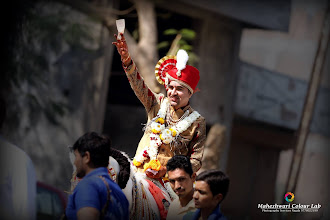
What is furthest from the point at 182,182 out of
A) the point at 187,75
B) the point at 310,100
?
the point at 310,100

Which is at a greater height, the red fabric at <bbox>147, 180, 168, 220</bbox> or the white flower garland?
the white flower garland

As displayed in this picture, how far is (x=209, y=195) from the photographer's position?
13.3 feet

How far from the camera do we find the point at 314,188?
17516 millimetres

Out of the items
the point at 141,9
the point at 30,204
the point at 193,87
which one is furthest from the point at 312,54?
the point at 30,204

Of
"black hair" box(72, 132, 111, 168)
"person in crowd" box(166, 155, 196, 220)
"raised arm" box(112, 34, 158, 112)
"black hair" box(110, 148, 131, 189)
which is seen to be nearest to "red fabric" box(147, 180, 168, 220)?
"person in crowd" box(166, 155, 196, 220)

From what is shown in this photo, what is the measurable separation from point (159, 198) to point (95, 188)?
1320 mm

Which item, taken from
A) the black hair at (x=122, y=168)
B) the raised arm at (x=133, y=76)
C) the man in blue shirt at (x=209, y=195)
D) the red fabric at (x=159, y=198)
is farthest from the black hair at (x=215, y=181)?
the raised arm at (x=133, y=76)

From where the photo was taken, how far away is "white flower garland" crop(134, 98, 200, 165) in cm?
508

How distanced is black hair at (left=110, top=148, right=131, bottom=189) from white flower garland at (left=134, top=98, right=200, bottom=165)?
54cm

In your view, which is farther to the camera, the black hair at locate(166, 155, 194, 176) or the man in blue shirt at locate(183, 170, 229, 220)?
the black hair at locate(166, 155, 194, 176)

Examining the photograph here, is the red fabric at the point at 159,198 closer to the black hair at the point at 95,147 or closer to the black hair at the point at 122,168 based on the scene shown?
the black hair at the point at 122,168

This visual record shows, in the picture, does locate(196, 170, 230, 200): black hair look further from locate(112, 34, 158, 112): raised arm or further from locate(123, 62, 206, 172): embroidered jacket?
locate(112, 34, 158, 112): raised arm

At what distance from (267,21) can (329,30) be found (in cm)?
154

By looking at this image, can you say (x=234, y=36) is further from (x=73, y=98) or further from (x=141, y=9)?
(x=73, y=98)
